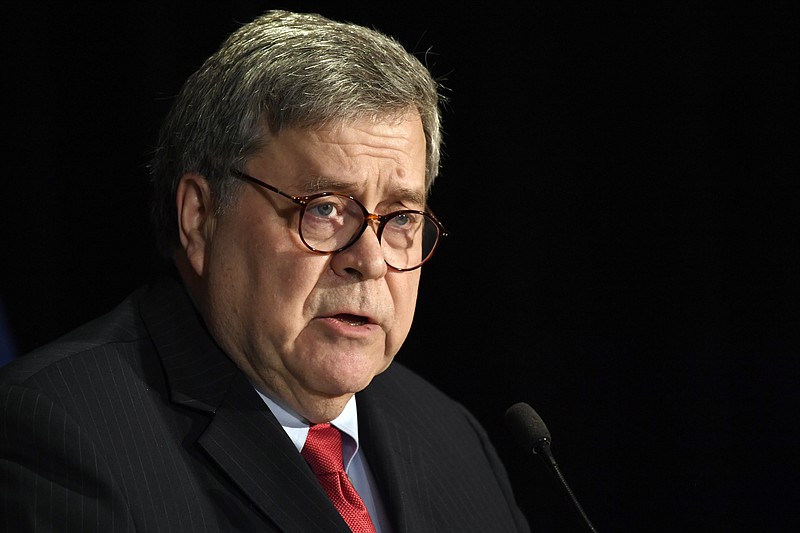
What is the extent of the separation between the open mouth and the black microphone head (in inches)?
13.0

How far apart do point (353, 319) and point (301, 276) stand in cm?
14

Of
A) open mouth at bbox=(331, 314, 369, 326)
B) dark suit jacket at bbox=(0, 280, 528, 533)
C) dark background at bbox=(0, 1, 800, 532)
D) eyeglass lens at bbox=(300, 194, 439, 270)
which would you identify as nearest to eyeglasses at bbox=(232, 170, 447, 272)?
eyeglass lens at bbox=(300, 194, 439, 270)

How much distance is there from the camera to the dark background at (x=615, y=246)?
283 cm

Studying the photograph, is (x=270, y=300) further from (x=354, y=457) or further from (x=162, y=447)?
(x=354, y=457)

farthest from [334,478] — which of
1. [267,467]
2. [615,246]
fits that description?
[615,246]

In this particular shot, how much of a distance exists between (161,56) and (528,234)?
1.19 meters

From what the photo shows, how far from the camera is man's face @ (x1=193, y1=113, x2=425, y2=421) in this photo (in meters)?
1.83

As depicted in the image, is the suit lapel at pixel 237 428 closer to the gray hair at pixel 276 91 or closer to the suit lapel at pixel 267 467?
the suit lapel at pixel 267 467

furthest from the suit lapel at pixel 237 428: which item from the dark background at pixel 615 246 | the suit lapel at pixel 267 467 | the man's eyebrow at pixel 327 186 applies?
the dark background at pixel 615 246

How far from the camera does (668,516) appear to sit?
2879 mm

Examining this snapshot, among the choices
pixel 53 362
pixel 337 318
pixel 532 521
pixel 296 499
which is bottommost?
pixel 532 521

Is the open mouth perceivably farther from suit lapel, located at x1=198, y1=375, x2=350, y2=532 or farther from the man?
suit lapel, located at x1=198, y1=375, x2=350, y2=532

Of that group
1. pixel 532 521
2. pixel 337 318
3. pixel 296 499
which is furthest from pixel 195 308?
pixel 532 521

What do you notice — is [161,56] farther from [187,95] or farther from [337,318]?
[337,318]
